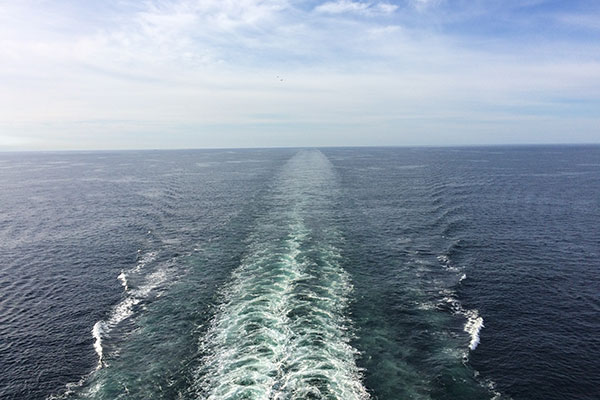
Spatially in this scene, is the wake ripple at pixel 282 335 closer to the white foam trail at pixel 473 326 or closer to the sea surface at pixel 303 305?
the sea surface at pixel 303 305

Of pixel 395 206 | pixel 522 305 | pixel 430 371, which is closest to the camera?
pixel 430 371

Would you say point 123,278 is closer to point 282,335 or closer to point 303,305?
point 303,305

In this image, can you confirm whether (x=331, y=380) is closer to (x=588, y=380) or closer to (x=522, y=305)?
(x=588, y=380)

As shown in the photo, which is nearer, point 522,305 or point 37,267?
point 522,305

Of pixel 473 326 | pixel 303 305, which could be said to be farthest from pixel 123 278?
pixel 473 326

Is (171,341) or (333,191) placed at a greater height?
(333,191)

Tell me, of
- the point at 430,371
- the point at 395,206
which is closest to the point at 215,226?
the point at 395,206

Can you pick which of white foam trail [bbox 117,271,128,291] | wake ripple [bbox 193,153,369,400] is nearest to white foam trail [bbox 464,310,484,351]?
wake ripple [bbox 193,153,369,400]
